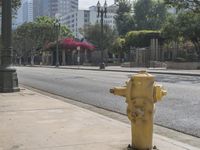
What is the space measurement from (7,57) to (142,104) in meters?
12.1

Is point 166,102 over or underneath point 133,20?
underneath

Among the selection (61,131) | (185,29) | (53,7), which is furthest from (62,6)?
(61,131)

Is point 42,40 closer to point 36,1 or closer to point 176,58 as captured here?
point 36,1

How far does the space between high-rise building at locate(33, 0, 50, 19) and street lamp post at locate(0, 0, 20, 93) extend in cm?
13513

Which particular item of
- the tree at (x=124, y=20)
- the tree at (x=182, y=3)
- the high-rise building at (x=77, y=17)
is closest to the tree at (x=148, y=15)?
the tree at (x=124, y=20)

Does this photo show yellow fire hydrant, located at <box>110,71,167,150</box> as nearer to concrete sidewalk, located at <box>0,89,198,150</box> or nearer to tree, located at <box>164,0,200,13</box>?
concrete sidewalk, located at <box>0,89,198,150</box>

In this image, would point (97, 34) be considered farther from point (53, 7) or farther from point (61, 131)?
point (61, 131)

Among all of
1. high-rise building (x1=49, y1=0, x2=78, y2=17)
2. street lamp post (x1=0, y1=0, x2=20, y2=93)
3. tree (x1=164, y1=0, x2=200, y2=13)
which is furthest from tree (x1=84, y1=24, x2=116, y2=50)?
street lamp post (x1=0, y1=0, x2=20, y2=93)

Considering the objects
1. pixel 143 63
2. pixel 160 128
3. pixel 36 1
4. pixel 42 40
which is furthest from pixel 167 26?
pixel 36 1

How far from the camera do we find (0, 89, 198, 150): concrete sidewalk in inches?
319

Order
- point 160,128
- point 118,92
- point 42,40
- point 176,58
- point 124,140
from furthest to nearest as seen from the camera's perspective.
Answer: point 42,40 → point 176,58 → point 160,128 → point 124,140 → point 118,92

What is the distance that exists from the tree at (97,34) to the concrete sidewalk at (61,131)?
9409 centimetres

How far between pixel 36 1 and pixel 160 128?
5869 inches

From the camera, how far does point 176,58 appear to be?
5384cm
